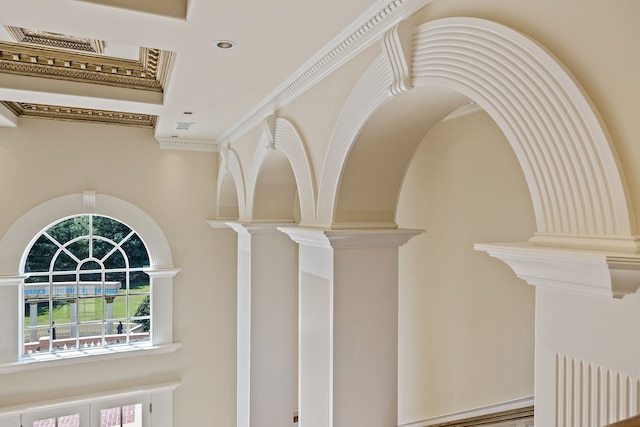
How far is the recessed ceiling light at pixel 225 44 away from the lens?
2074 mm

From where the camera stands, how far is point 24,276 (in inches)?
173

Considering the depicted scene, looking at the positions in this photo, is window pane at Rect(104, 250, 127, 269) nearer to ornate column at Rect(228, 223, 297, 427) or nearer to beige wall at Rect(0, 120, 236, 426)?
beige wall at Rect(0, 120, 236, 426)

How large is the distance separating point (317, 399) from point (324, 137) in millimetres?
1494

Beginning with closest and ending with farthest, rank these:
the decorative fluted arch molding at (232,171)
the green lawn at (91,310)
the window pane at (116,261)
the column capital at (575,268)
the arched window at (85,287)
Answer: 1. the column capital at (575,268)
2. the decorative fluted arch molding at (232,171)
3. the arched window at (85,287)
4. the green lawn at (91,310)
5. the window pane at (116,261)

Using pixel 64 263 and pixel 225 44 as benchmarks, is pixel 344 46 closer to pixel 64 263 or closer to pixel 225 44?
pixel 225 44

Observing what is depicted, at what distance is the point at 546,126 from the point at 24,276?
198 inches

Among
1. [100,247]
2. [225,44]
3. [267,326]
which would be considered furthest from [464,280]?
[100,247]

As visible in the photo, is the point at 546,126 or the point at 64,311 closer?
the point at 546,126

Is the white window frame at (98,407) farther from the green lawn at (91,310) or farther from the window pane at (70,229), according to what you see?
the window pane at (70,229)

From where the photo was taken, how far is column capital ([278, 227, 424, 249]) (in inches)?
85.0

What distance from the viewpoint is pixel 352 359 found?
2.29m

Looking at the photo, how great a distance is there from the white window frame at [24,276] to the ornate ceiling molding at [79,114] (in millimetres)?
807

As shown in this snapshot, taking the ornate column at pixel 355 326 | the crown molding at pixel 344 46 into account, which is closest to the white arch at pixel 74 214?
the crown molding at pixel 344 46

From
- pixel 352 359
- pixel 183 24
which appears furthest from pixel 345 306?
pixel 183 24
